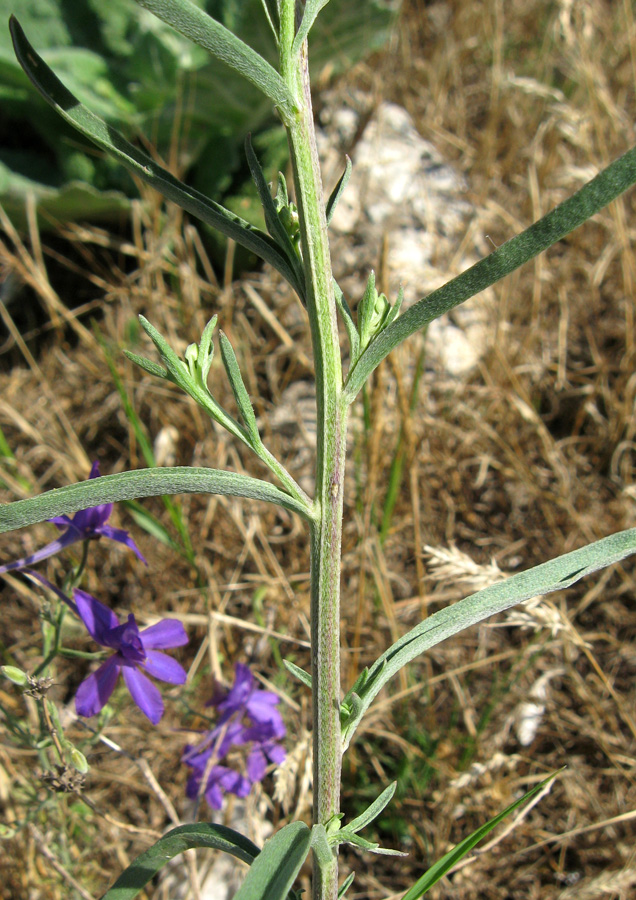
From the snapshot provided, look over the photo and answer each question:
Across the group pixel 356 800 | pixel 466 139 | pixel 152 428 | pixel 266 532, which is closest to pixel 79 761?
pixel 356 800

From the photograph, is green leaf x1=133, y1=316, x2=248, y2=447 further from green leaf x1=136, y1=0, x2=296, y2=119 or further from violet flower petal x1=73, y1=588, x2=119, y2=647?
violet flower petal x1=73, y1=588, x2=119, y2=647

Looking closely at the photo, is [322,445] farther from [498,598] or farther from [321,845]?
[321,845]

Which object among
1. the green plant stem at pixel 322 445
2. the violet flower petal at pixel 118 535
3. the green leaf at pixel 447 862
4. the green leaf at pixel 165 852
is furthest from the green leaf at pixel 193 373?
the green leaf at pixel 447 862

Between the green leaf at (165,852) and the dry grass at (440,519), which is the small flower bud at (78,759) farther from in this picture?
the dry grass at (440,519)

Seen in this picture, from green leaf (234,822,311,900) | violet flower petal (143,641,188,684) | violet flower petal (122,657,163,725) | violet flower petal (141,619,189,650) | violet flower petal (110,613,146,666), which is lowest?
green leaf (234,822,311,900)

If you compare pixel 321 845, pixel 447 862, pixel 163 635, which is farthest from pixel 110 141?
pixel 447 862

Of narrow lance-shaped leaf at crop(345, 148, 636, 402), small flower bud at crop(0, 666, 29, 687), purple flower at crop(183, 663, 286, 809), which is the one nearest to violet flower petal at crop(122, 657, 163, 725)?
small flower bud at crop(0, 666, 29, 687)
